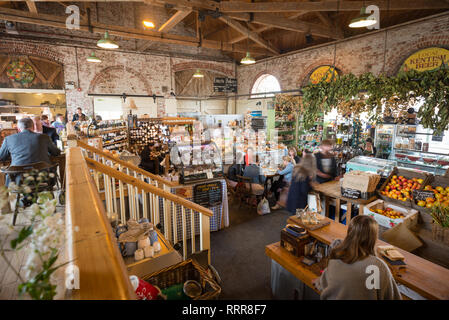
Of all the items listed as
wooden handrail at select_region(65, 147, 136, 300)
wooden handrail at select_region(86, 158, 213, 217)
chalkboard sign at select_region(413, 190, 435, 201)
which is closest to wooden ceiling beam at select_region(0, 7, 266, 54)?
wooden handrail at select_region(86, 158, 213, 217)

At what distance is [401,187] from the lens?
4035mm

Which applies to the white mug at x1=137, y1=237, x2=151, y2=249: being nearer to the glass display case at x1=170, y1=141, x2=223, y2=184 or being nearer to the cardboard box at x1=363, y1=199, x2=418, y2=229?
the glass display case at x1=170, y1=141, x2=223, y2=184

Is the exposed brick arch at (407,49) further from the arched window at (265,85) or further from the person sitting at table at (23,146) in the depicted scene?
the person sitting at table at (23,146)

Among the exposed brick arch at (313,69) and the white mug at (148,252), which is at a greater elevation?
the exposed brick arch at (313,69)

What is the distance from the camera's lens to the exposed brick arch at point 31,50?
9.08 metres

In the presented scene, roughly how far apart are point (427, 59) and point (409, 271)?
7380 mm

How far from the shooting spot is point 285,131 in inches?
440

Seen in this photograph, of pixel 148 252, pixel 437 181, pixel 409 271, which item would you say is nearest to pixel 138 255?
pixel 148 252

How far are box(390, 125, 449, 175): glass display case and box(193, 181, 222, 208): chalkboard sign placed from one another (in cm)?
585

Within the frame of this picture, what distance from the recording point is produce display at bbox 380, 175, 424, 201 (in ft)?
12.6

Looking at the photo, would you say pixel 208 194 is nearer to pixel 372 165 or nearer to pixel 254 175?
pixel 254 175

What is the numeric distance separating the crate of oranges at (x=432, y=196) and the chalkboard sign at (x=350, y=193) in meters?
0.75

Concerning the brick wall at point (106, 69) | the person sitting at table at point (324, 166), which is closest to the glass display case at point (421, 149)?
the person sitting at table at point (324, 166)

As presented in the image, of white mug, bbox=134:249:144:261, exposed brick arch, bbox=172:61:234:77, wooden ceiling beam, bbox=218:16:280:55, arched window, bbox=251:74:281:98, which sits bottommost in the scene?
white mug, bbox=134:249:144:261
